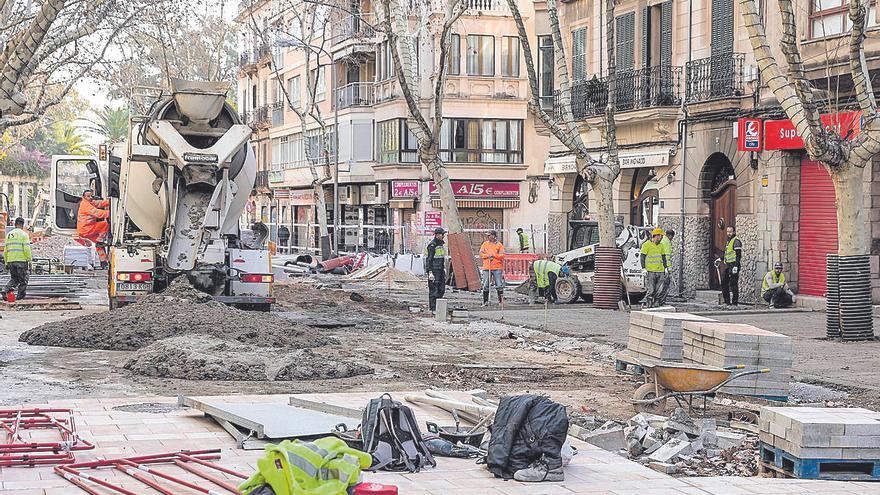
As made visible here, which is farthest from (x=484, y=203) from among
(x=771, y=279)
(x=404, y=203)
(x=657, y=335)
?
Answer: (x=657, y=335)

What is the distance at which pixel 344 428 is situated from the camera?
888 cm

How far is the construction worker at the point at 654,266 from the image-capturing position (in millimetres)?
23484

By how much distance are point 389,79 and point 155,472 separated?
142ft

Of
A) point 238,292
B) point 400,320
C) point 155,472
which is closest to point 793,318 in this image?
point 400,320

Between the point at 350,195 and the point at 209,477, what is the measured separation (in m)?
47.9

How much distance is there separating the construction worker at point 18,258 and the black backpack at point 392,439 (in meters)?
17.8

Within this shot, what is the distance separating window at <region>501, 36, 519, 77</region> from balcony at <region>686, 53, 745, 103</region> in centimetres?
2054

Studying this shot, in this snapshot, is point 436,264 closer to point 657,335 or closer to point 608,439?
point 657,335

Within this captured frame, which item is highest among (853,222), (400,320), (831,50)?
(831,50)

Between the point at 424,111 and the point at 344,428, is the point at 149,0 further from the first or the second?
the point at 424,111

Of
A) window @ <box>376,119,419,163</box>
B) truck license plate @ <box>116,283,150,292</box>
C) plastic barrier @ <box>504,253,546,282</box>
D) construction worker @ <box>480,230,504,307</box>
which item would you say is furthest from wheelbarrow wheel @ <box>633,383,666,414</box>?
window @ <box>376,119,419,163</box>

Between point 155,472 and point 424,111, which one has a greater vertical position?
point 424,111

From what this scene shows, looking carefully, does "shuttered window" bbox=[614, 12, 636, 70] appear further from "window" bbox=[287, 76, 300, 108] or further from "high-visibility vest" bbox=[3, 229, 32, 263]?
"window" bbox=[287, 76, 300, 108]

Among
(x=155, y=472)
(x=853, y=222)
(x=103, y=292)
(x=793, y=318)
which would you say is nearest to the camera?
(x=155, y=472)
